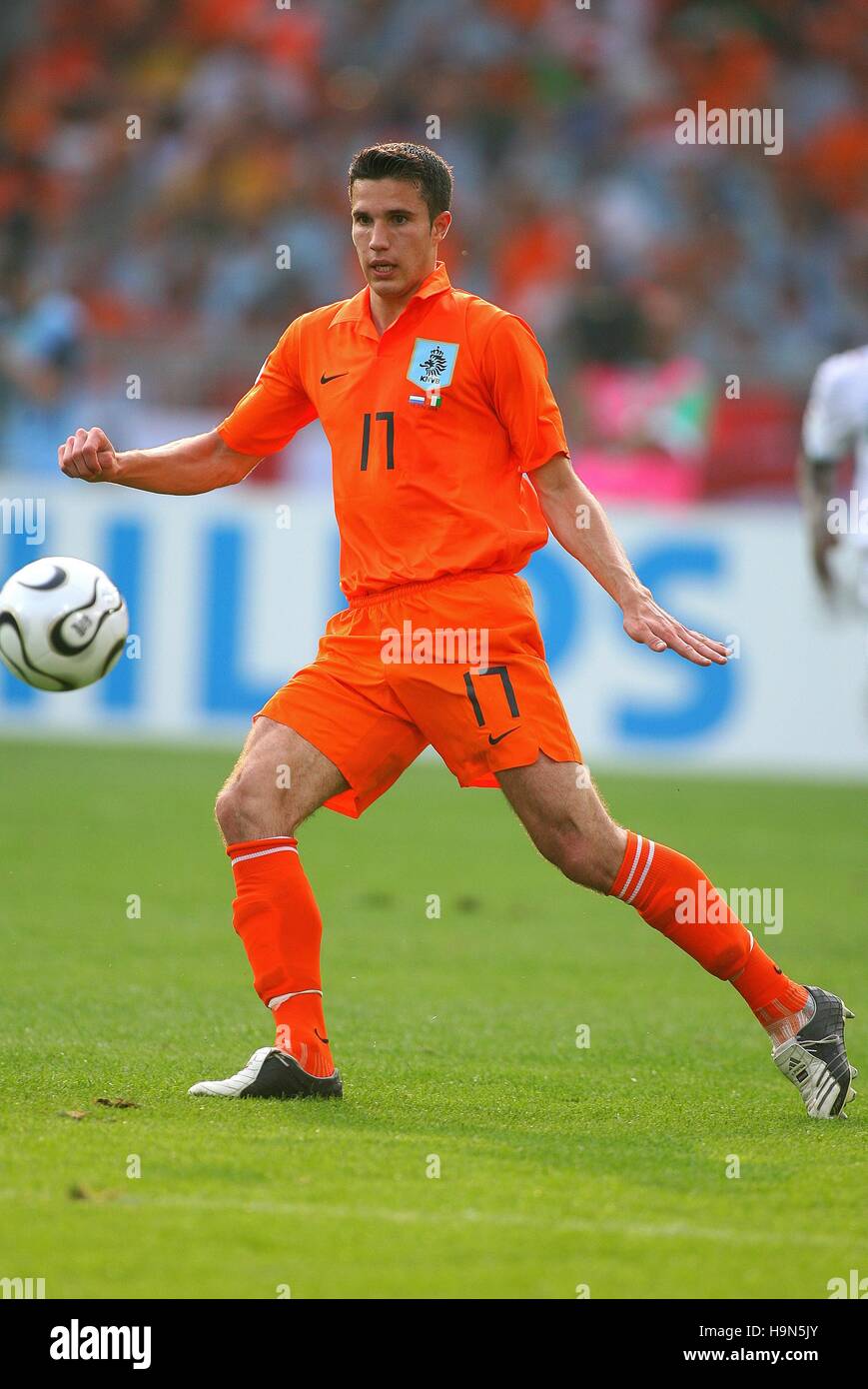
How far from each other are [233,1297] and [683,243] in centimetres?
1370

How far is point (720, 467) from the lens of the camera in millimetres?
13555

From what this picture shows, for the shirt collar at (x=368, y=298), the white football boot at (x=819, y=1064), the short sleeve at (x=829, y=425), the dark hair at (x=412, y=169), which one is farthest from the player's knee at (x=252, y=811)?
the short sleeve at (x=829, y=425)

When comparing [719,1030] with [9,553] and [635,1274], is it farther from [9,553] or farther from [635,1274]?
[9,553]

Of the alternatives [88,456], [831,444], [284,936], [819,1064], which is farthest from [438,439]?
[831,444]

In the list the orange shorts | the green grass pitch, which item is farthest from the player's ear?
the green grass pitch

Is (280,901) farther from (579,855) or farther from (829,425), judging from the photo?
(829,425)

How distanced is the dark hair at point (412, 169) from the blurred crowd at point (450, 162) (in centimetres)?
927

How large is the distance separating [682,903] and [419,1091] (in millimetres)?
878

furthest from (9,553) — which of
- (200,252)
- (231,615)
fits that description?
(200,252)

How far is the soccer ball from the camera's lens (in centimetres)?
542

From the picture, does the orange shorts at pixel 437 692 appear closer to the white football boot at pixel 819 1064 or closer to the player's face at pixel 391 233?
the player's face at pixel 391 233

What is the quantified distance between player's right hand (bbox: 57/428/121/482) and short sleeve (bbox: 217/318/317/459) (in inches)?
14.9

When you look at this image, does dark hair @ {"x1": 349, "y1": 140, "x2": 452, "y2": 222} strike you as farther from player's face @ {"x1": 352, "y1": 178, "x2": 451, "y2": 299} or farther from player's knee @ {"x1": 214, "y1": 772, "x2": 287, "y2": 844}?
player's knee @ {"x1": 214, "y1": 772, "x2": 287, "y2": 844}

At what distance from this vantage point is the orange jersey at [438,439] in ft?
16.7
